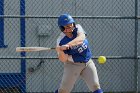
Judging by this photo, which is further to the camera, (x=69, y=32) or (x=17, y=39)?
(x=17, y=39)

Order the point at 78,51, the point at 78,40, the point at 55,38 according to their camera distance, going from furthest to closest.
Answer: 1. the point at 55,38
2. the point at 78,51
3. the point at 78,40

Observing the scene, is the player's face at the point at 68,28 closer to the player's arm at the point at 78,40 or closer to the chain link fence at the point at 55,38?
the player's arm at the point at 78,40

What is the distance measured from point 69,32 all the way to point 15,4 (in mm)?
2640

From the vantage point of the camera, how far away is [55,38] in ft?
29.0

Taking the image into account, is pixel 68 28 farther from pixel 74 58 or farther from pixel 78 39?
pixel 74 58

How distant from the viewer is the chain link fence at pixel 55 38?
866 cm

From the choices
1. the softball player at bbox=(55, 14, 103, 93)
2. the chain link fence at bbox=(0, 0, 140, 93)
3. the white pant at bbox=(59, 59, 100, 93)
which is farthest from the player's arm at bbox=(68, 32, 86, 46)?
the chain link fence at bbox=(0, 0, 140, 93)

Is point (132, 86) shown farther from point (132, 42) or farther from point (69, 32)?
point (69, 32)

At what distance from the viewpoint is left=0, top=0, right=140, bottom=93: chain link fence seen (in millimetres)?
8664

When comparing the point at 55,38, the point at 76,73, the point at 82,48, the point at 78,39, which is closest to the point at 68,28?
the point at 78,39

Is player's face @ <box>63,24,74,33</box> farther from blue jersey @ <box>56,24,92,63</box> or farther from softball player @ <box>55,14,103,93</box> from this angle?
blue jersey @ <box>56,24,92,63</box>

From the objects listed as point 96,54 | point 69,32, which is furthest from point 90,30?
point 69,32

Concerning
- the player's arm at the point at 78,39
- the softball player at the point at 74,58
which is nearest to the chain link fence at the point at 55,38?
the softball player at the point at 74,58

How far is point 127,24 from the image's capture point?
8.84 m
